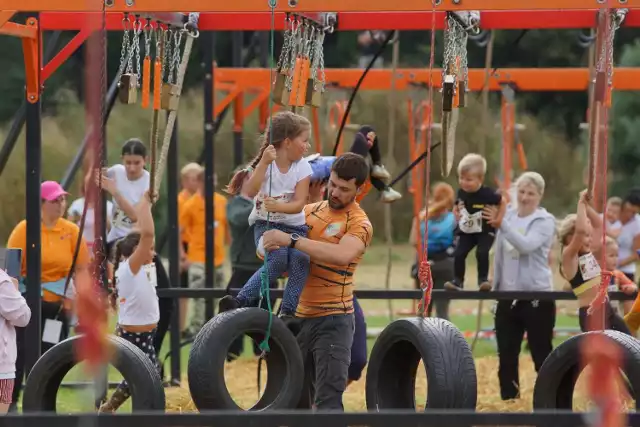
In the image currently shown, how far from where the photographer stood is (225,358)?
5.41 meters

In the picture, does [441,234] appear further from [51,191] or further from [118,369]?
[118,369]

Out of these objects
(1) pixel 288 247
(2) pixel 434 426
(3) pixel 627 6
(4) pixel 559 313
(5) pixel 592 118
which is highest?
(3) pixel 627 6

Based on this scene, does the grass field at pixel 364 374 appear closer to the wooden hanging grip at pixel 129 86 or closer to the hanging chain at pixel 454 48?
the wooden hanging grip at pixel 129 86

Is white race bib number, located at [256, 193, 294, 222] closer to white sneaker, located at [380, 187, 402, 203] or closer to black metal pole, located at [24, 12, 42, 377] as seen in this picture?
white sneaker, located at [380, 187, 402, 203]

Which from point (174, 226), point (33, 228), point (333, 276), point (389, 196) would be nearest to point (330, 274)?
point (333, 276)

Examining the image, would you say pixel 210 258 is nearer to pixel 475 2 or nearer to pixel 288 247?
pixel 288 247

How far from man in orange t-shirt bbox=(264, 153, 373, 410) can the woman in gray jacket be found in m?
2.79

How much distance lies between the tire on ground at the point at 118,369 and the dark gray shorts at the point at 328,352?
965mm

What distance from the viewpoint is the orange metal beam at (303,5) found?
18.6ft

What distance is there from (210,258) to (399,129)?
1556cm

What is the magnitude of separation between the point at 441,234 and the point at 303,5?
18.9 feet

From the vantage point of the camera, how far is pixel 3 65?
25641 mm

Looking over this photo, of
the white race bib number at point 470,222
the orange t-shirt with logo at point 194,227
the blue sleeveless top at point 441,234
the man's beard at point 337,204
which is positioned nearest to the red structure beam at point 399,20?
the man's beard at point 337,204

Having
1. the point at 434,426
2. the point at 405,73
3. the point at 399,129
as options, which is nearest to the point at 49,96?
the point at 399,129
